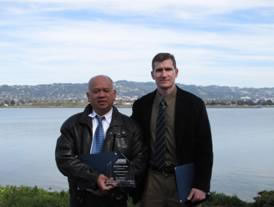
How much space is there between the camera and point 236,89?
557 ft

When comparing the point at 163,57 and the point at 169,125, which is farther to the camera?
the point at 169,125

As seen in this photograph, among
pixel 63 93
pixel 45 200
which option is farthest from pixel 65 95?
pixel 45 200

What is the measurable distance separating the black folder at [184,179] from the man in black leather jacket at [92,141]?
326 millimetres

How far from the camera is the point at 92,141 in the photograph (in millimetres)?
5109

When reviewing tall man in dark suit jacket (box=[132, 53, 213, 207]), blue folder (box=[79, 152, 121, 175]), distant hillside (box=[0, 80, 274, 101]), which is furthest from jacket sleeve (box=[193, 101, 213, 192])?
distant hillside (box=[0, 80, 274, 101])

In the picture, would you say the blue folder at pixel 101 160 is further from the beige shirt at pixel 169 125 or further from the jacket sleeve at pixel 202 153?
the jacket sleeve at pixel 202 153

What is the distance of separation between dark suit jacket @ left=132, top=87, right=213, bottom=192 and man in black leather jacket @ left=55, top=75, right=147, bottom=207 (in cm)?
24

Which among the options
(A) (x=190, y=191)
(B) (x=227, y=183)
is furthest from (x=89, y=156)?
(B) (x=227, y=183)

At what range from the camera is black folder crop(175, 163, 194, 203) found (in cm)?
523

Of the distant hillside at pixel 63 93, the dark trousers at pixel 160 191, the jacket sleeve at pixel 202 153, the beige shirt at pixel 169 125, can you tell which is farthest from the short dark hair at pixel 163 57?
the distant hillside at pixel 63 93

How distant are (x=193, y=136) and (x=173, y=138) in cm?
19

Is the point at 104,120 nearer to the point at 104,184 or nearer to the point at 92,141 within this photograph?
the point at 92,141

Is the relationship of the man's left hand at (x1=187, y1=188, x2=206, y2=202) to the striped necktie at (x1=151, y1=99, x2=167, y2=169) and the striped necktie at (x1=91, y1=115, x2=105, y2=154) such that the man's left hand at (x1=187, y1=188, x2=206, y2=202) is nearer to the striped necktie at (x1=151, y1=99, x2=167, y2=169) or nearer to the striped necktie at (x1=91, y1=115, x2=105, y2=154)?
the striped necktie at (x1=151, y1=99, x2=167, y2=169)

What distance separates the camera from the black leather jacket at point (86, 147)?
5031 mm
